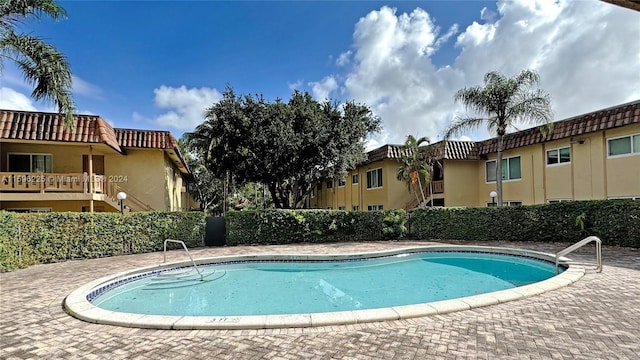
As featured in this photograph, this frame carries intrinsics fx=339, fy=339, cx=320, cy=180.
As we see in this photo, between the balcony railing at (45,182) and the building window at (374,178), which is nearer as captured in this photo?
the balcony railing at (45,182)

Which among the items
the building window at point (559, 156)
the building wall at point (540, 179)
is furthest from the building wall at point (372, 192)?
the building window at point (559, 156)

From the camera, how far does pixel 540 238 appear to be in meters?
14.6

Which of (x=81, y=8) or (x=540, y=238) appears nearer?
(x=81, y=8)

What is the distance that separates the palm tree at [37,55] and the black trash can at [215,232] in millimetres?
7044

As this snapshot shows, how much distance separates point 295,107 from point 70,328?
16930 mm

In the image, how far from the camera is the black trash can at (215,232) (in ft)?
52.4

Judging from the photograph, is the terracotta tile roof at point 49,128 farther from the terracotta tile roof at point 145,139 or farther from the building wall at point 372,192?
the building wall at point 372,192

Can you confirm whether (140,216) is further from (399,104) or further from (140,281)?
(399,104)

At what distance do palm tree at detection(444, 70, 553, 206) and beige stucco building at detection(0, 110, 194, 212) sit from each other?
17.3 metres

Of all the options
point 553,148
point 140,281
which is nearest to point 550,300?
point 140,281

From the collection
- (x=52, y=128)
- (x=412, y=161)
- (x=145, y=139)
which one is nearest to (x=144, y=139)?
(x=145, y=139)

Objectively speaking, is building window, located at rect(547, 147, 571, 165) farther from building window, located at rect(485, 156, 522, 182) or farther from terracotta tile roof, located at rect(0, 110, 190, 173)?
terracotta tile roof, located at rect(0, 110, 190, 173)

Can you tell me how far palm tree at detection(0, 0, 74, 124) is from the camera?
34.4 feet

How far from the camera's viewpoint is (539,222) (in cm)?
1453
